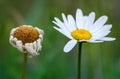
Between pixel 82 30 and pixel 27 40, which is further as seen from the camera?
pixel 82 30

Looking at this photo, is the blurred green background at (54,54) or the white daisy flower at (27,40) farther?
the blurred green background at (54,54)

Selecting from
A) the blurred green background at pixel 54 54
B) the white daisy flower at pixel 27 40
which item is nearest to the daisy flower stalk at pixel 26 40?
the white daisy flower at pixel 27 40

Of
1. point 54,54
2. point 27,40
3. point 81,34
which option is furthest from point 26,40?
point 54,54

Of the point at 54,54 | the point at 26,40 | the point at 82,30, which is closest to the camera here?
the point at 26,40

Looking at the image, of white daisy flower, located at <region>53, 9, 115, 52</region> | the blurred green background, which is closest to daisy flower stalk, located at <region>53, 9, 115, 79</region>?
white daisy flower, located at <region>53, 9, 115, 52</region>

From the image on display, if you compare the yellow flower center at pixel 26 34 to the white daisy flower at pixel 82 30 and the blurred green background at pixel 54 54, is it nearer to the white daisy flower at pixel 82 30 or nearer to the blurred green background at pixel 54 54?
the white daisy flower at pixel 82 30

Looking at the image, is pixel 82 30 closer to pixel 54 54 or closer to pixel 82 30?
pixel 82 30
